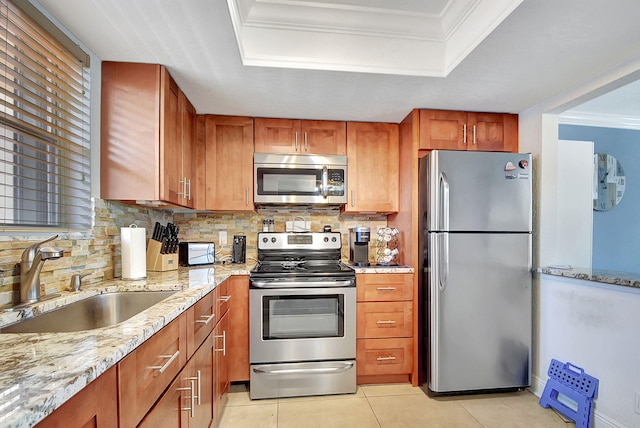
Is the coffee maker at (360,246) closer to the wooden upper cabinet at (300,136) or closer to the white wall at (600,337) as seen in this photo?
the wooden upper cabinet at (300,136)

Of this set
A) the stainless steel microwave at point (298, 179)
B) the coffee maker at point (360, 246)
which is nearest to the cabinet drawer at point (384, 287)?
the coffee maker at point (360, 246)

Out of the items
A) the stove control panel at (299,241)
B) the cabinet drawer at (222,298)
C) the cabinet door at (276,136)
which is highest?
the cabinet door at (276,136)

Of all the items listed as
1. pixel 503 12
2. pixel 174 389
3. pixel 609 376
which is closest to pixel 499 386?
pixel 609 376

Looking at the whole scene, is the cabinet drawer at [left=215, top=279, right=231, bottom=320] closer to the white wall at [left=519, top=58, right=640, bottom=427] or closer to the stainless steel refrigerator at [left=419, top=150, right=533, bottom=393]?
the stainless steel refrigerator at [left=419, top=150, right=533, bottom=393]

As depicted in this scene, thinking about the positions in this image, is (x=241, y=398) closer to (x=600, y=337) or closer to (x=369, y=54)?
(x=600, y=337)

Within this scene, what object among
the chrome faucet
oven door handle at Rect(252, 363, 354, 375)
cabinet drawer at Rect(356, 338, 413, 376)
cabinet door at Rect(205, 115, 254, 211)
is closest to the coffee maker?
cabinet drawer at Rect(356, 338, 413, 376)

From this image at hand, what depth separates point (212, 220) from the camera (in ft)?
9.32

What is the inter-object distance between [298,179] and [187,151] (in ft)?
2.88

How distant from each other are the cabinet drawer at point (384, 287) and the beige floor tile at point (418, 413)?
0.69 metres

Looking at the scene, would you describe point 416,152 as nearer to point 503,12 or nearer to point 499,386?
point 503,12

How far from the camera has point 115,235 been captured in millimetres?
1888

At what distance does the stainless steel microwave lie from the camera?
101 inches

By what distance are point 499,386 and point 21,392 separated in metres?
2.61

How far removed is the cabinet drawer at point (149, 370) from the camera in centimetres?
82
